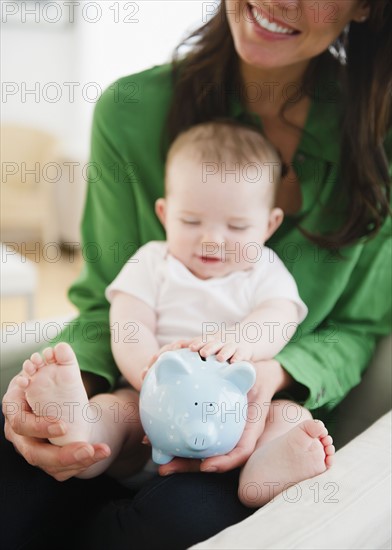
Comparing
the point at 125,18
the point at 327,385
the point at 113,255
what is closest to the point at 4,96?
the point at 125,18

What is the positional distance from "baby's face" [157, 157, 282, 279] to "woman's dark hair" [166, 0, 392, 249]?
0.12 meters

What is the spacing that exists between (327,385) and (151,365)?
0.96 feet

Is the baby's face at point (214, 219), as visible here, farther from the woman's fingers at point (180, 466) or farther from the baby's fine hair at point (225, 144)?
the woman's fingers at point (180, 466)

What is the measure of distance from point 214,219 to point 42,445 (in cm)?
39

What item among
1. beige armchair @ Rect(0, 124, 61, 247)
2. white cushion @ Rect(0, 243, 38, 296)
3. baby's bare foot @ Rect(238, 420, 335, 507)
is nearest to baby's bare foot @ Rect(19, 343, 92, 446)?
baby's bare foot @ Rect(238, 420, 335, 507)

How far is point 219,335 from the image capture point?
0.96 meters

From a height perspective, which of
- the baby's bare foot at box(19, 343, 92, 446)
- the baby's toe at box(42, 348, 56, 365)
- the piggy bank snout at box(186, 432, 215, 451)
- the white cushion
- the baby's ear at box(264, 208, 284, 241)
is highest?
the baby's ear at box(264, 208, 284, 241)

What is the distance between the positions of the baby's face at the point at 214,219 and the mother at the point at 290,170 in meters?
0.11

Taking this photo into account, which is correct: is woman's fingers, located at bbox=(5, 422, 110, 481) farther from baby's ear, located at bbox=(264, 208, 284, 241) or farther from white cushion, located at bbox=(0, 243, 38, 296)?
white cushion, located at bbox=(0, 243, 38, 296)

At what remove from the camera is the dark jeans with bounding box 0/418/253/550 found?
82 centimetres

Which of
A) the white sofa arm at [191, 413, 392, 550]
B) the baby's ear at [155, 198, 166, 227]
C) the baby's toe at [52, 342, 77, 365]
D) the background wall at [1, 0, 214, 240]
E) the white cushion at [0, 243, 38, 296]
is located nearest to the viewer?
the white sofa arm at [191, 413, 392, 550]

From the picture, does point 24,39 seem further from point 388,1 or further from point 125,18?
point 388,1

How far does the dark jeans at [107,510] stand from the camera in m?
0.82

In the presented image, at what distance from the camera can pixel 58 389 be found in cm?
84
